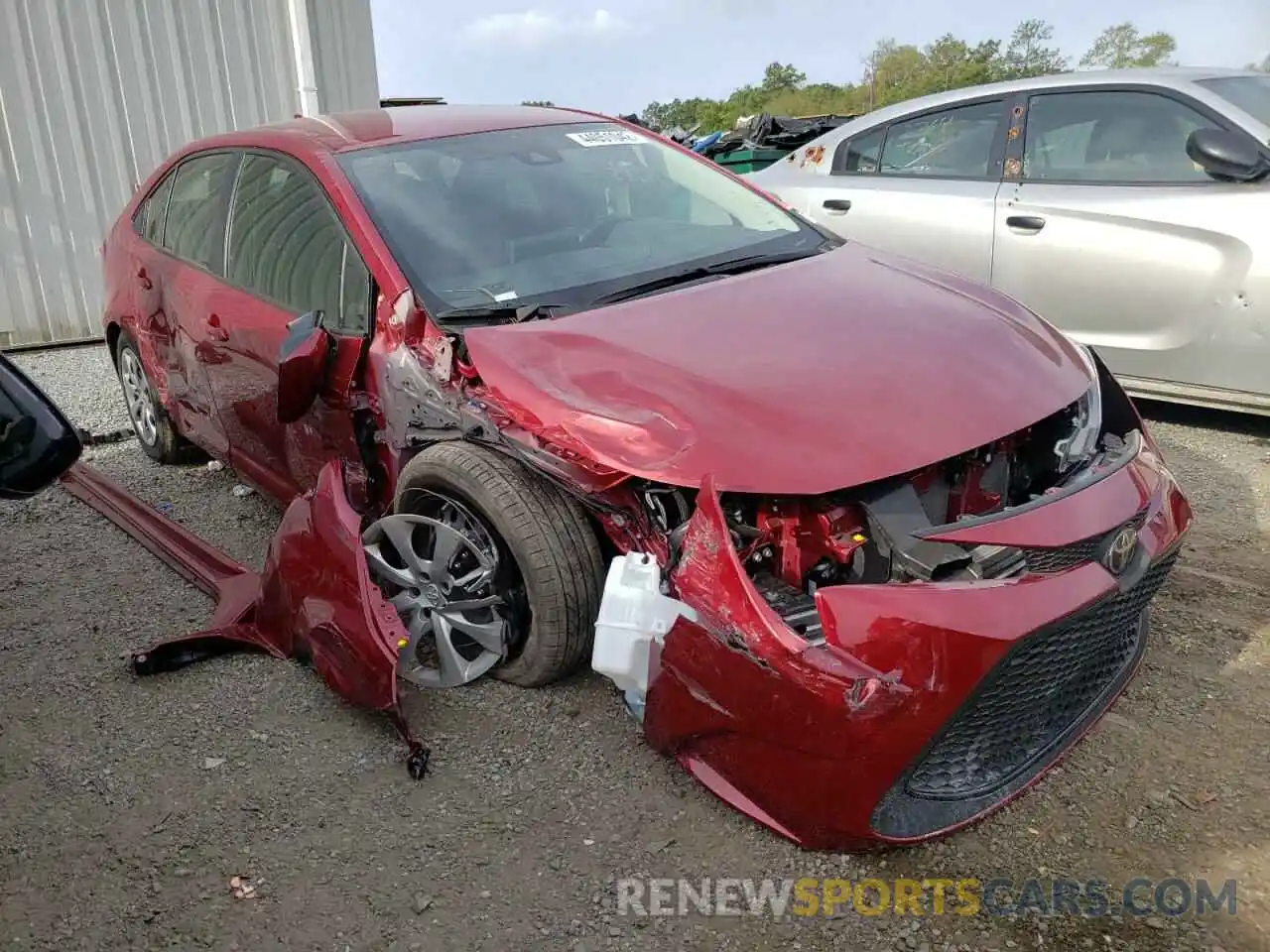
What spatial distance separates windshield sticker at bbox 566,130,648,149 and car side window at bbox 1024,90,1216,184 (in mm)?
2093

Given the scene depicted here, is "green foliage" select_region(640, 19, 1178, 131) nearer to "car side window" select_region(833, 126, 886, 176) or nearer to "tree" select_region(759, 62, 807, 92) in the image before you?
"tree" select_region(759, 62, 807, 92)

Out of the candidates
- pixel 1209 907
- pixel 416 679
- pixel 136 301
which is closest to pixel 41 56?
pixel 136 301

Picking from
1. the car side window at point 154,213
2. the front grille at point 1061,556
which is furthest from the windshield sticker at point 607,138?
the front grille at point 1061,556

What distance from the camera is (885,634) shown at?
191 cm

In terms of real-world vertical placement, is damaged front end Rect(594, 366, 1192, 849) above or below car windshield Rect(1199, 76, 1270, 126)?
below

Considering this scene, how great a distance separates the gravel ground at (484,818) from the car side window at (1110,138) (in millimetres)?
2077

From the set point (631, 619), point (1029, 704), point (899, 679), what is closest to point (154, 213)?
point (631, 619)

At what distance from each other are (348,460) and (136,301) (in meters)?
1.91

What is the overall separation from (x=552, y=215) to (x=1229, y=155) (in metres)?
2.83

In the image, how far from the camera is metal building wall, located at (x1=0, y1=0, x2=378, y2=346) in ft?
23.4

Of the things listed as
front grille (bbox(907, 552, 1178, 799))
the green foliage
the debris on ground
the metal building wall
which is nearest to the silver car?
front grille (bbox(907, 552, 1178, 799))

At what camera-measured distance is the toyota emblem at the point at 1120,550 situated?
2.10 meters

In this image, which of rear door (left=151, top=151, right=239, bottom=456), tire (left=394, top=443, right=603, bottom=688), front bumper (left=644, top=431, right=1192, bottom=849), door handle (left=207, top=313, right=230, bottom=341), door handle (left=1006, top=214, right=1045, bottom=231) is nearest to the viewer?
front bumper (left=644, top=431, right=1192, bottom=849)

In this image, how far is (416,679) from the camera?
282 centimetres
